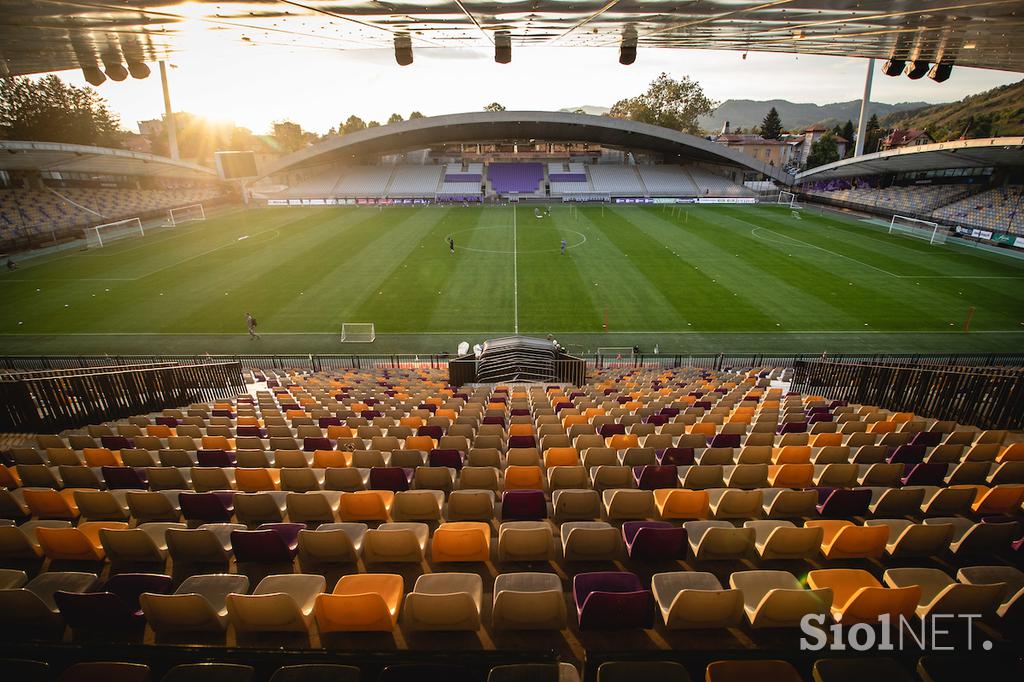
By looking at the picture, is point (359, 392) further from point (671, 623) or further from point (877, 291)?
point (877, 291)

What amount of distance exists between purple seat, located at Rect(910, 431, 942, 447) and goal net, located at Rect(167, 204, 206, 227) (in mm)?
66273

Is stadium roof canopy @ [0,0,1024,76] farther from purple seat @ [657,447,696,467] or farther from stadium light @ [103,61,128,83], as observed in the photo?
purple seat @ [657,447,696,467]

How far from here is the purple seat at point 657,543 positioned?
5.06 meters

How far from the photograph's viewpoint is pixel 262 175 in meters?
69.2

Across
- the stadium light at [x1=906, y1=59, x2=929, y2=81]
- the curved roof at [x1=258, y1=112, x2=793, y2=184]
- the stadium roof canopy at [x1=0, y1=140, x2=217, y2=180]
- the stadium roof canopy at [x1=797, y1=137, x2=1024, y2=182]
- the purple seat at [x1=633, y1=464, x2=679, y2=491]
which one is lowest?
the purple seat at [x1=633, y1=464, x2=679, y2=491]

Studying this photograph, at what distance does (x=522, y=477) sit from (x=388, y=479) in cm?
199

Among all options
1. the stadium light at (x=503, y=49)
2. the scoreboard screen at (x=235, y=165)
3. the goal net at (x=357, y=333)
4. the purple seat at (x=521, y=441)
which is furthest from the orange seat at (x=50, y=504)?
the scoreboard screen at (x=235, y=165)

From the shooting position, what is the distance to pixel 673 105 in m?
98.2

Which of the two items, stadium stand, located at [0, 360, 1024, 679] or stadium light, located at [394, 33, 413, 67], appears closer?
stadium stand, located at [0, 360, 1024, 679]

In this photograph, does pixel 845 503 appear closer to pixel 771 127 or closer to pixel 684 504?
Result: pixel 684 504

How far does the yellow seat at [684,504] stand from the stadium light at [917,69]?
20.0 meters

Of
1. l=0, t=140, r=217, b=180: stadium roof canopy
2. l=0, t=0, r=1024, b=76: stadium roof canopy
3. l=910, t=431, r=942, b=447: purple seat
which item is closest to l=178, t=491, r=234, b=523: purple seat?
l=0, t=0, r=1024, b=76: stadium roof canopy

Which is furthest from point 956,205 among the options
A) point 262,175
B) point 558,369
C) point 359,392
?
point 262,175

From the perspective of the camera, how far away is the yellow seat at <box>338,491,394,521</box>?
5957 mm
